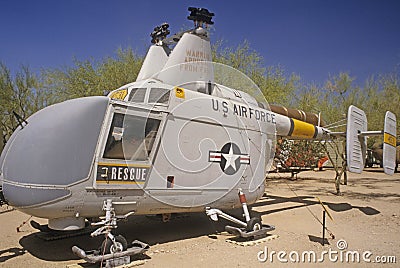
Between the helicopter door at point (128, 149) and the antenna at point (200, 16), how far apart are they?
2.79 metres

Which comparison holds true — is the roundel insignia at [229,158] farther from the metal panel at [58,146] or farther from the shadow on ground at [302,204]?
the shadow on ground at [302,204]

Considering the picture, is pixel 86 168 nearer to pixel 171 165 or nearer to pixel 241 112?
pixel 171 165

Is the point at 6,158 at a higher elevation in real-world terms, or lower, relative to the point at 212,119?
lower

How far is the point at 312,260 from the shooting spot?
227 inches

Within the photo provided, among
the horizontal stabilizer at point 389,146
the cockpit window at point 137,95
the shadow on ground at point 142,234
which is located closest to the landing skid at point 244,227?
the shadow on ground at point 142,234

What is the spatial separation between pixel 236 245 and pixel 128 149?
2.64 metres

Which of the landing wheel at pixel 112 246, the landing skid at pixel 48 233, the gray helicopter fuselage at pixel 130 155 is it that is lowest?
the landing skid at pixel 48 233

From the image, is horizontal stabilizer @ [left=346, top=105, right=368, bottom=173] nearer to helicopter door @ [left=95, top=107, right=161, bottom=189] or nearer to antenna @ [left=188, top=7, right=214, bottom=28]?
antenna @ [left=188, top=7, right=214, bottom=28]

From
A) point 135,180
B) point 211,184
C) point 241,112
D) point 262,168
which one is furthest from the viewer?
point 262,168

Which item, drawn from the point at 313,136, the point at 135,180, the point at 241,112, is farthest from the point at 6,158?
the point at 313,136

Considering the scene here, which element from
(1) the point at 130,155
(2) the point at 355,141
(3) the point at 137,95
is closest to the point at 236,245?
(1) the point at 130,155

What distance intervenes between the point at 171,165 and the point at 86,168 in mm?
1479

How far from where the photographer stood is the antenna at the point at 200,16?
24.5 ft

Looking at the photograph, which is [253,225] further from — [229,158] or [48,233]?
[48,233]
